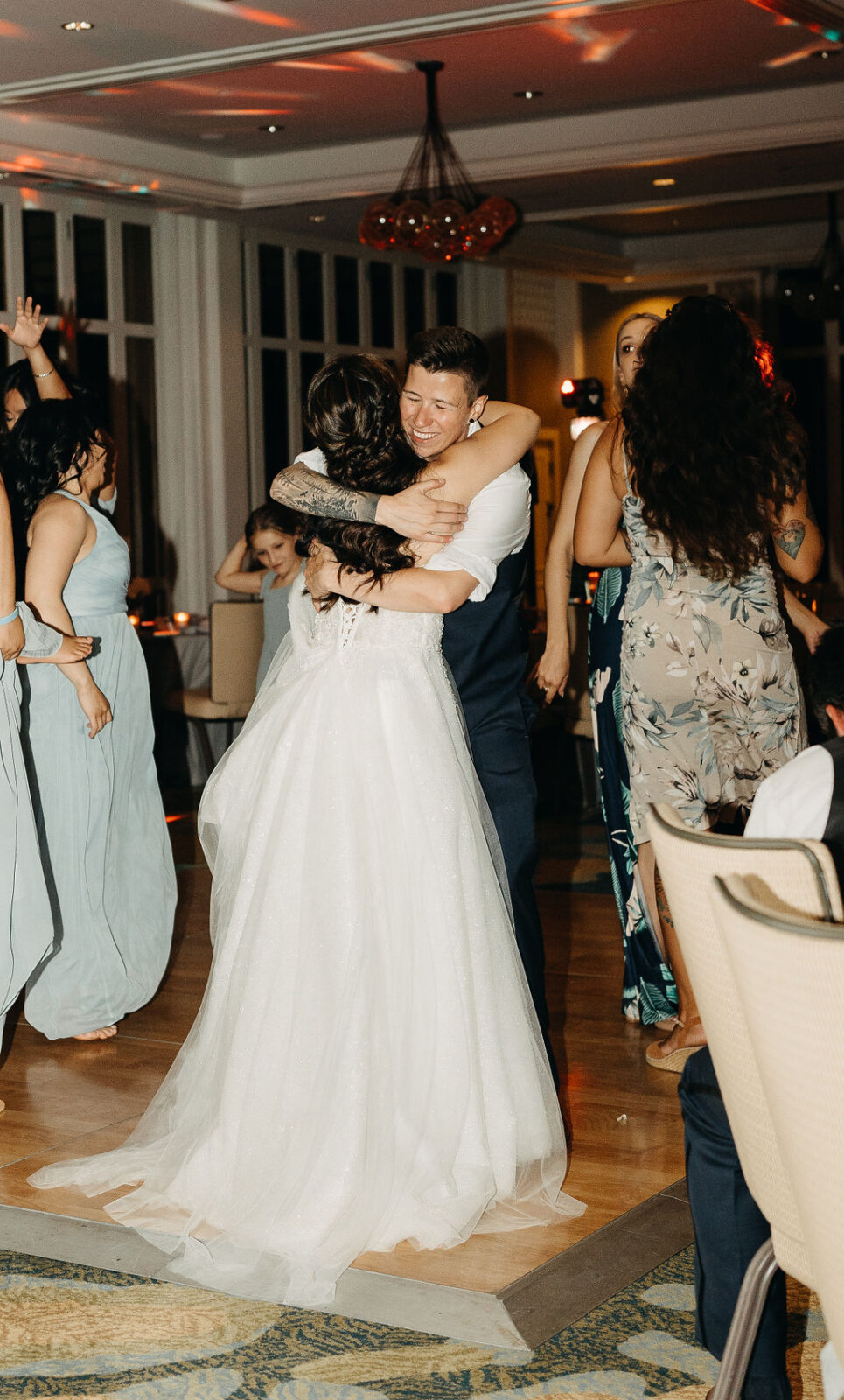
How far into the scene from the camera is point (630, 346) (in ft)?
12.2

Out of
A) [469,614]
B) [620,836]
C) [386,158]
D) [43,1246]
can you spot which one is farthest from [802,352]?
[43,1246]

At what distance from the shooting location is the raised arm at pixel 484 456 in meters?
2.82

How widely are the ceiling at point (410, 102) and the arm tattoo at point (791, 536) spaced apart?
3.30 meters

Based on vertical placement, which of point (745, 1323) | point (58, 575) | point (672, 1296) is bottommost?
point (672, 1296)

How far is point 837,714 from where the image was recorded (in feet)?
6.30

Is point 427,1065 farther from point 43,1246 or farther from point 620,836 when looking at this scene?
point 620,836

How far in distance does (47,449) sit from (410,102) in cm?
470

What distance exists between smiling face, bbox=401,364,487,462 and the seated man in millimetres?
1093

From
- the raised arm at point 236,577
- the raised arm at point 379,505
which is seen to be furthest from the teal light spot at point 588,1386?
the raised arm at point 236,577

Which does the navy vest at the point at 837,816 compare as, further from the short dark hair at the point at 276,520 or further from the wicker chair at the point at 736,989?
the short dark hair at the point at 276,520

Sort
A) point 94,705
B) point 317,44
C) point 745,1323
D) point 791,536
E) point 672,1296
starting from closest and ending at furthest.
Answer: point 745,1323 < point 672,1296 < point 791,536 < point 94,705 < point 317,44

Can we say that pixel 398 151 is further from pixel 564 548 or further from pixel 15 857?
pixel 15 857

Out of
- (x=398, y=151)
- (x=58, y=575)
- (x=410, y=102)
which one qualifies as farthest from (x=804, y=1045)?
(x=398, y=151)

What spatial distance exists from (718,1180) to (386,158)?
7.76 metres
